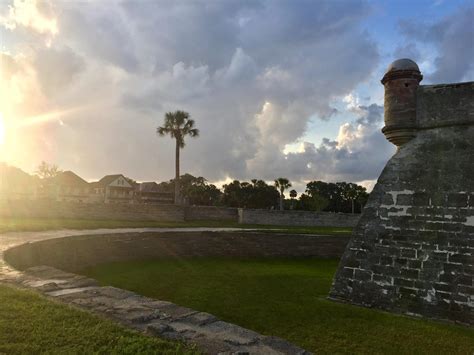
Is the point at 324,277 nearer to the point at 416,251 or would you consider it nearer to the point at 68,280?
the point at 416,251

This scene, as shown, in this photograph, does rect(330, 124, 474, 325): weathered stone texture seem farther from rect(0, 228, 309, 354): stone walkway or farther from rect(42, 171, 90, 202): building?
rect(42, 171, 90, 202): building

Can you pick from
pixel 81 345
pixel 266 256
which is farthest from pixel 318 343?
pixel 266 256

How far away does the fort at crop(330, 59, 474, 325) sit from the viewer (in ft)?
21.6

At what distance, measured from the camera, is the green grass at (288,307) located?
5.25 meters

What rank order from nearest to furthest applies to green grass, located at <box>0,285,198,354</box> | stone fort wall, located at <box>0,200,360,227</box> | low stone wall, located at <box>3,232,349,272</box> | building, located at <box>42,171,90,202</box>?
1. green grass, located at <box>0,285,198,354</box>
2. low stone wall, located at <box>3,232,349,272</box>
3. stone fort wall, located at <box>0,200,360,227</box>
4. building, located at <box>42,171,90,202</box>

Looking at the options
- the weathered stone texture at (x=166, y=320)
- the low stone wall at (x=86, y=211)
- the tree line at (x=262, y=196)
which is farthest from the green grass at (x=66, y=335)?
the tree line at (x=262, y=196)

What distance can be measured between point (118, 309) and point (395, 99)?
22.5 ft

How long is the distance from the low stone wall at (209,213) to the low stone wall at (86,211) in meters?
2.10

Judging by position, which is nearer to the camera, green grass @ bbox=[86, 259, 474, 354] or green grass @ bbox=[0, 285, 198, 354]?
green grass @ bbox=[0, 285, 198, 354]

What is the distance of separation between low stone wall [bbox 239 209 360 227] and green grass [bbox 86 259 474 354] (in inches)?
728

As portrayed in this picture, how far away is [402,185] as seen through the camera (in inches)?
305

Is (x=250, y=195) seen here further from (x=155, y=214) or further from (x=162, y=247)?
(x=162, y=247)

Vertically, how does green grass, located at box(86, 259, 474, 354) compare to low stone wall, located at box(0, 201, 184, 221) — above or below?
below

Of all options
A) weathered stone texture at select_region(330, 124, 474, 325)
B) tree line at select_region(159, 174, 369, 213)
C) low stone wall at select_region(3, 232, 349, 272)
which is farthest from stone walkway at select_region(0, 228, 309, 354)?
tree line at select_region(159, 174, 369, 213)
